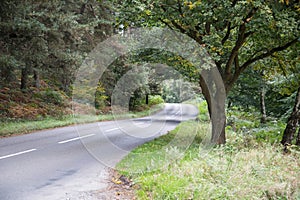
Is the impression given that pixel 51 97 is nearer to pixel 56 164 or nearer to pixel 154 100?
pixel 154 100

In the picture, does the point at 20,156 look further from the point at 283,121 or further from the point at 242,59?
the point at 283,121

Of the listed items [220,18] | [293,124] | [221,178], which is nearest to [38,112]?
[220,18]

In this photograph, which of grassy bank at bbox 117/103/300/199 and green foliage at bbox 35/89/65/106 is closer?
grassy bank at bbox 117/103/300/199

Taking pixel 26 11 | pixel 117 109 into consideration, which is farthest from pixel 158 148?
pixel 117 109

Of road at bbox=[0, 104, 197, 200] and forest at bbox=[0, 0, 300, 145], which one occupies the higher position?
forest at bbox=[0, 0, 300, 145]

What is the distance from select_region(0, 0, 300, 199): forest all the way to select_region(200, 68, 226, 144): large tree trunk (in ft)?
0.14

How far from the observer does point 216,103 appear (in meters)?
12.0

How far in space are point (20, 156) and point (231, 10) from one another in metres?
7.83

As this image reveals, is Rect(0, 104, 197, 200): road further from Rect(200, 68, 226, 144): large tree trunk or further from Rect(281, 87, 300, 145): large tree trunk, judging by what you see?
Rect(281, 87, 300, 145): large tree trunk

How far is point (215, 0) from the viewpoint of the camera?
8.97m

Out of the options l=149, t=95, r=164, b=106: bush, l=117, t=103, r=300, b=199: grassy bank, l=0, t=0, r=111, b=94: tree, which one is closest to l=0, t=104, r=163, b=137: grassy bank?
l=0, t=0, r=111, b=94: tree

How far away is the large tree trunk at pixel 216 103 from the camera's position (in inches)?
463

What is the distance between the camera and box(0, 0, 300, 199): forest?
9.66 m

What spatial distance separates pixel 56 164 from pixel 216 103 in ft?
21.8
